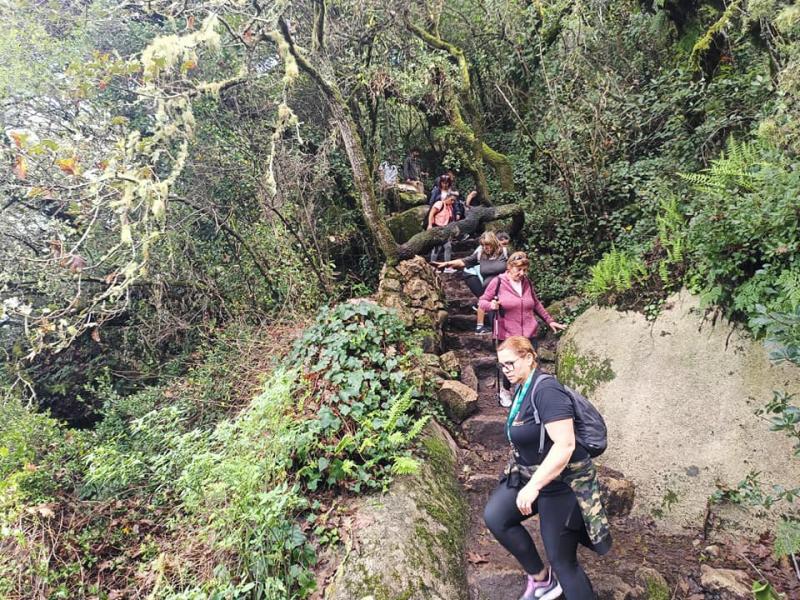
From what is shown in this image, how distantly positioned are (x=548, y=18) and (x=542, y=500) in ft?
35.5

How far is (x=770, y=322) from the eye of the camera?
3076 mm

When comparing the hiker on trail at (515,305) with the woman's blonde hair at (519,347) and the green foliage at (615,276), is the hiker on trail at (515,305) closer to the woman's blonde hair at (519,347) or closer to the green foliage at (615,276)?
the green foliage at (615,276)

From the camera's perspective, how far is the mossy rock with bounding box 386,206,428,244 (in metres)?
11.1

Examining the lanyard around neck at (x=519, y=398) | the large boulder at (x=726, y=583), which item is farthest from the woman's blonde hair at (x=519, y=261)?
the large boulder at (x=726, y=583)

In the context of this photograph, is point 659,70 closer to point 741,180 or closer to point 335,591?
point 741,180

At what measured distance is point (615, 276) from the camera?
5.49 m

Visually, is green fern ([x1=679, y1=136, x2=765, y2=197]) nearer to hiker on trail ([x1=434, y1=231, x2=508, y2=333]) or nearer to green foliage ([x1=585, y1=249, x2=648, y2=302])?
green foliage ([x1=585, y1=249, x2=648, y2=302])

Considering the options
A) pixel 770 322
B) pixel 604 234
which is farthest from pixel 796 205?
pixel 604 234

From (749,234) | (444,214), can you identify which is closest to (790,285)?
(749,234)

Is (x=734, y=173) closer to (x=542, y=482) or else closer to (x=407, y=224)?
(x=542, y=482)

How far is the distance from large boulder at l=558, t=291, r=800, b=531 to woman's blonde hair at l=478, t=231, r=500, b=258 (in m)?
1.93

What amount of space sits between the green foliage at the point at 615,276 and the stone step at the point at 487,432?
7.19 feet

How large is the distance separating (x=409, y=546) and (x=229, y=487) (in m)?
1.46

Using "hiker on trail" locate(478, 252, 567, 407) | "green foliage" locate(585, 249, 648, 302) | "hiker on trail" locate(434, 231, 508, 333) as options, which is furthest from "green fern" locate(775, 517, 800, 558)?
"hiker on trail" locate(434, 231, 508, 333)
